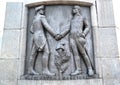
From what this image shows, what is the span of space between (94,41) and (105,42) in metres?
0.35

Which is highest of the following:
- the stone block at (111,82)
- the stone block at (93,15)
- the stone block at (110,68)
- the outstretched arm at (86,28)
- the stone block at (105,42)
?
the stone block at (93,15)

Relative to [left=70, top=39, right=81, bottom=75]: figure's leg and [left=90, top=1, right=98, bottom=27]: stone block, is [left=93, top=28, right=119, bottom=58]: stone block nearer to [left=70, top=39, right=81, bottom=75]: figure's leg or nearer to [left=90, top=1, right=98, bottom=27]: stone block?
[left=90, top=1, right=98, bottom=27]: stone block

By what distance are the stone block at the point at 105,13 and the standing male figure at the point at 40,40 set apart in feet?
5.36

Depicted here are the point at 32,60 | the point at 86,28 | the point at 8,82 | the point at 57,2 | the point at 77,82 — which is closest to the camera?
the point at 77,82

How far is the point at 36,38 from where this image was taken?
19.7ft

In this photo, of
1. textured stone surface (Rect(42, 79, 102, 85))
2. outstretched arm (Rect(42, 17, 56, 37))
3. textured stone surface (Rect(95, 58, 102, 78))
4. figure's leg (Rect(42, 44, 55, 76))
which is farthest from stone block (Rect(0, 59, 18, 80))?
textured stone surface (Rect(95, 58, 102, 78))

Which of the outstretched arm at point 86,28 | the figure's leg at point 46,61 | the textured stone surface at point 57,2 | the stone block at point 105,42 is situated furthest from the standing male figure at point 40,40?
the stone block at point 105,42

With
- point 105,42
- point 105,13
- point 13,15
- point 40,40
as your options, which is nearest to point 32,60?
point 40,40

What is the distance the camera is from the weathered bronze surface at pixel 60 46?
579 cm

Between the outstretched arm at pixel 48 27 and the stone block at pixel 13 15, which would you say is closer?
the outstretched arm at pixel 48 27

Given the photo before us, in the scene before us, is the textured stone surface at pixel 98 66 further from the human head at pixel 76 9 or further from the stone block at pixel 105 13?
the human head at pixel 76 9

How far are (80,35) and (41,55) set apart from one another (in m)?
1.42

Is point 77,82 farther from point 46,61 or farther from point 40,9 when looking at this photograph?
point 40,9

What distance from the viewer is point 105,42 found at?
6.00 metres
